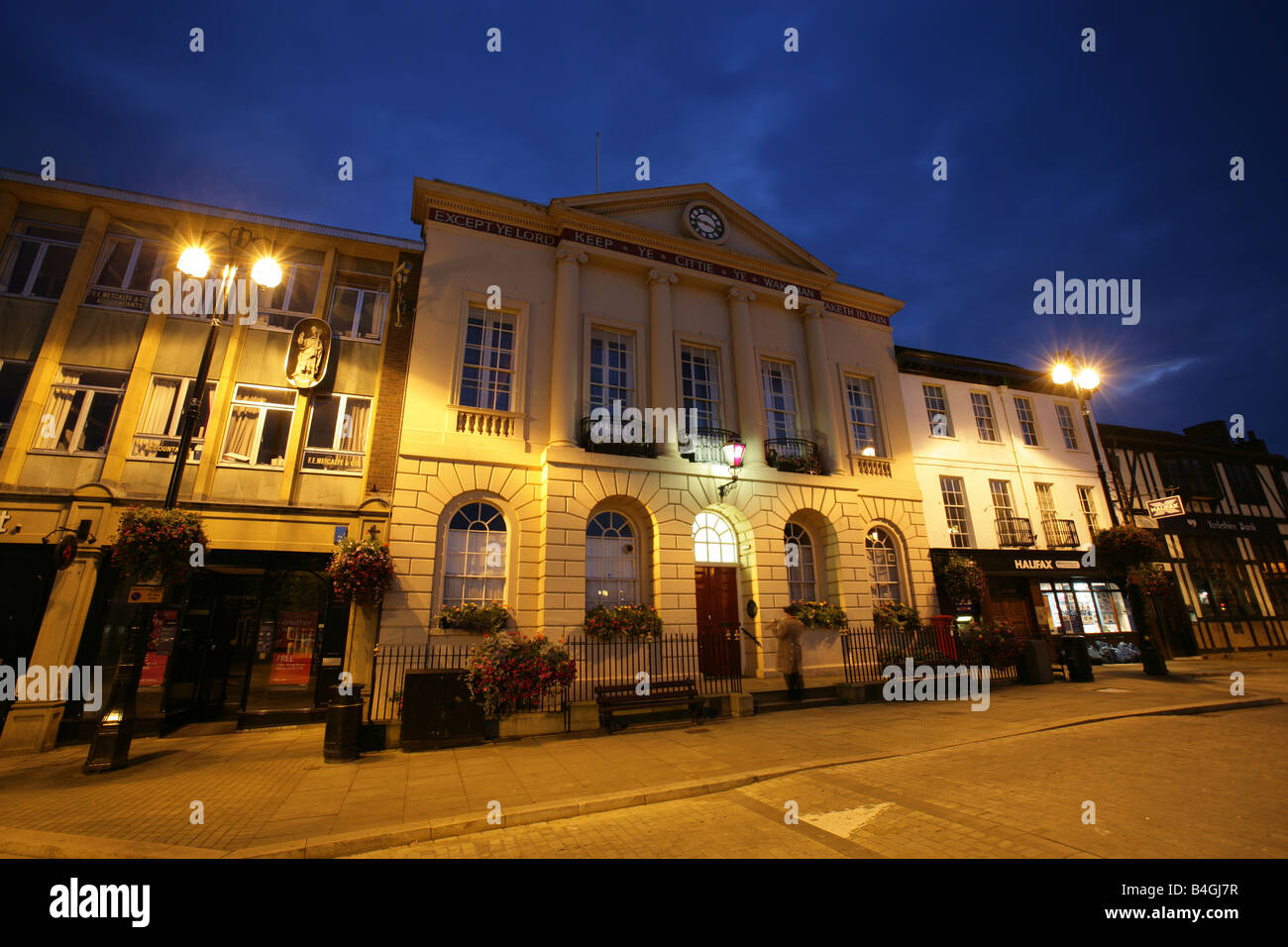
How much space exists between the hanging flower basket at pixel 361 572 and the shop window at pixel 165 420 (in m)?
4.17

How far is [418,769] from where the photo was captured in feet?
24.4

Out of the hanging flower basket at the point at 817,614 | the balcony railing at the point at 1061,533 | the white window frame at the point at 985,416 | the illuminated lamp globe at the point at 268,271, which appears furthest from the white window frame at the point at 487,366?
the balcony railing at the point at 1061,533

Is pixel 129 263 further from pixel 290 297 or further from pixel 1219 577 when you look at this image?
pixel 1219 577

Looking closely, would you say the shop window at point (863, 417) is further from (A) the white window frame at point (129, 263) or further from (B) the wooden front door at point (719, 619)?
(A) the white window frame at point (129, 263)

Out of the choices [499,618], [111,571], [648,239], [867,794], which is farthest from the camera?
[648,239]

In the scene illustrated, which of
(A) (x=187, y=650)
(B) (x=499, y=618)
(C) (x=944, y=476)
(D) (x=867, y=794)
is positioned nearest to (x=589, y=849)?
(D) (x=867, y=794)

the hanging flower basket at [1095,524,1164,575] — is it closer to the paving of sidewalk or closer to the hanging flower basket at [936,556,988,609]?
the hanging flower basket at [936,556,988,609]

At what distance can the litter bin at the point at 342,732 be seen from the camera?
26.2 ft

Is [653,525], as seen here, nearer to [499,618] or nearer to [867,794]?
[499,618]

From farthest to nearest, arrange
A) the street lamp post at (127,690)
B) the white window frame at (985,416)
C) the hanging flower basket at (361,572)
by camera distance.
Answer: the white window frame at (985,416)
the hanging flower basket at (361,572)
the street lamp post at (127,690)

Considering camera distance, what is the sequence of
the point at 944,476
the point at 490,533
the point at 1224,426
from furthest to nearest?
the point at 1224,426, the point at 944,476, the point at 490,533

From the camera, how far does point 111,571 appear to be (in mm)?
10242

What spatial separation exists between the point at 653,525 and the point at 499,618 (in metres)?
4.28

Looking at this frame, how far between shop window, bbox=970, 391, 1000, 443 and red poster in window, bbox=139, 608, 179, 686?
24.1 meters
